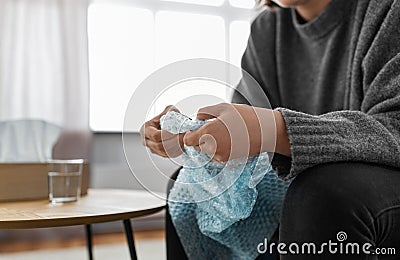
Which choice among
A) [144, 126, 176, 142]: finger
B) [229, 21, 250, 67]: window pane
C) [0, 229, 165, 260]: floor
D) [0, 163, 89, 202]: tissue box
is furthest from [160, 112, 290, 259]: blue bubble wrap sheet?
[229, 21, 250, 67]: window pane

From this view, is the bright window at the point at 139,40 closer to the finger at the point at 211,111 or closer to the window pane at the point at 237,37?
the window pane at the point at 237,37

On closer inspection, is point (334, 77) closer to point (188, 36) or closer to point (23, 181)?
point (23, 181)

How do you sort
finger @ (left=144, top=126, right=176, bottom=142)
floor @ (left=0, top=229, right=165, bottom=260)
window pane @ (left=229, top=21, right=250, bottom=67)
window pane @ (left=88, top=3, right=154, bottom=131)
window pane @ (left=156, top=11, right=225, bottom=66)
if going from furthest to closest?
window pane @ (left=229, top=21, right=250, bottom=67) < window pane @ (left=156, top=11, right=225, bottom=66) < window pane @ (left=88, top=3, right=154, bottom=131) < floor @ (left=0, top=229, right=165, bottom=260) < finger @ (left=144, top=126, right=176, bottom=142)

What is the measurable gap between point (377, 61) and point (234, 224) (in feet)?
1.09

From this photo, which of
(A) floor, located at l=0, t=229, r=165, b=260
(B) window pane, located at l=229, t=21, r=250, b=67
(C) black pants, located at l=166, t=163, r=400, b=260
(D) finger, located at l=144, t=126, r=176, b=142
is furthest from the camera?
(B) window pane, located at l=229, t=21, r=250, b=67

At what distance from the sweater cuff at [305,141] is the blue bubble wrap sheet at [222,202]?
0.15 ft

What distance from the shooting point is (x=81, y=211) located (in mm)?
868

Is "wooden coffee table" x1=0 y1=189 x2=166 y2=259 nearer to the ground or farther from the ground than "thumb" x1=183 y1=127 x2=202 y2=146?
nearer to the ground

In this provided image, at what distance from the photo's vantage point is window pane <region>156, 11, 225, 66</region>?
2484 mm

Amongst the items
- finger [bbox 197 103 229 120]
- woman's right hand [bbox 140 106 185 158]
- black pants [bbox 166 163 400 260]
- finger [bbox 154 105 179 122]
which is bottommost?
black pants [bbox 166 163 400 260]

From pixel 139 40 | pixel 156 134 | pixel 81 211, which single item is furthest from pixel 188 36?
pixel 156 134

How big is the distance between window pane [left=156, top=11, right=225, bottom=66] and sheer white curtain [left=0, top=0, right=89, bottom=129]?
38 cm

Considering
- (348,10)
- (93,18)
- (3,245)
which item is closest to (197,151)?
(348,10)

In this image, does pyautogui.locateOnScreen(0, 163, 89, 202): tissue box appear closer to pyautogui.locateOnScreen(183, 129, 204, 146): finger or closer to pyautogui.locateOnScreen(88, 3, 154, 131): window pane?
pyautogui.locateOnScreen(183, 129, 204, 146): finger
